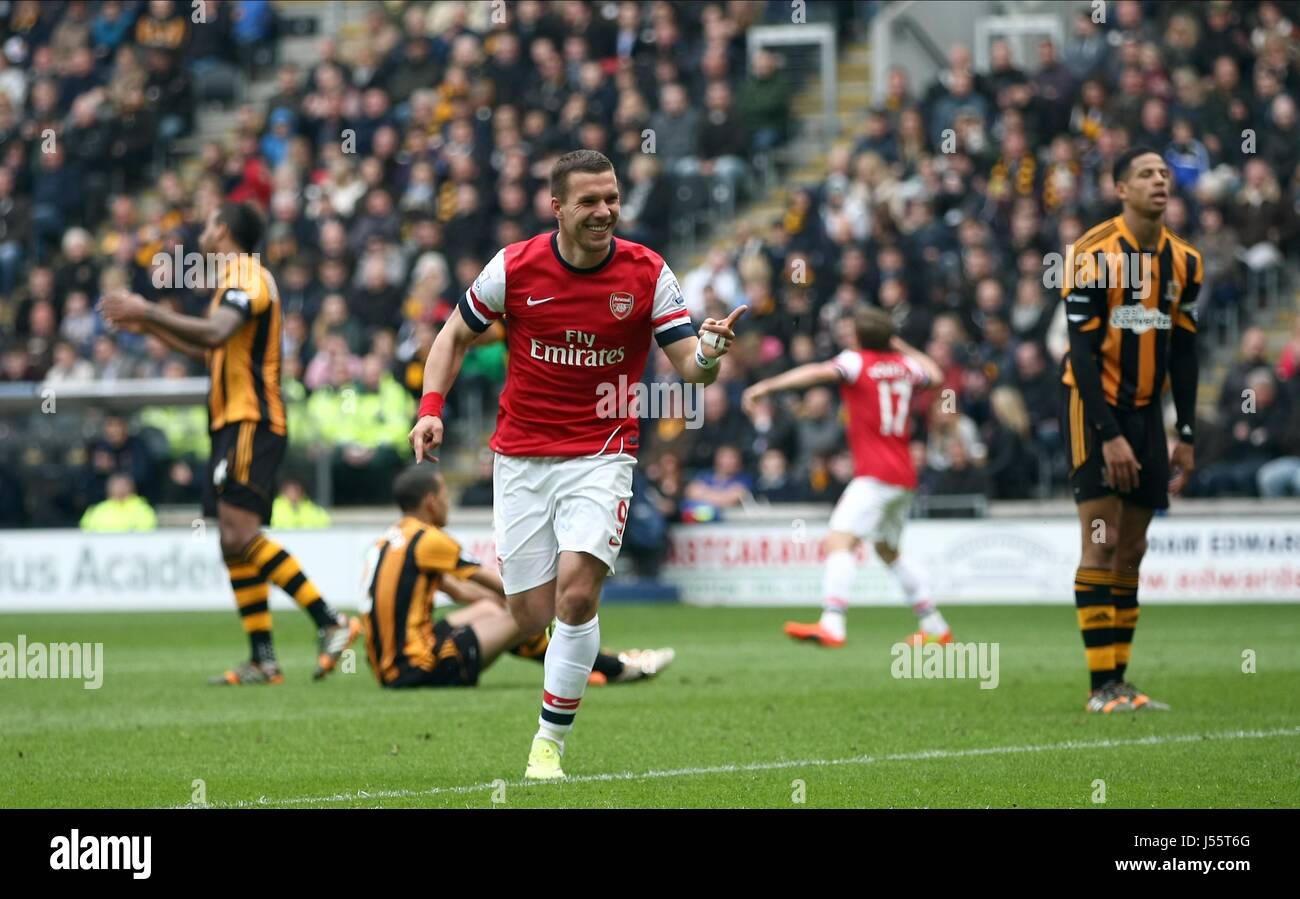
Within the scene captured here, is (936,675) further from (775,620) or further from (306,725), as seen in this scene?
(775,620)

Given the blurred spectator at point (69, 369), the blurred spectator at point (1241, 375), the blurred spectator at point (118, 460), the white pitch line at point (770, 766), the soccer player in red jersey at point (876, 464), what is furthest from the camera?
the blurred spectator at point (69, 369)

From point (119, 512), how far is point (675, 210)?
7637 mm

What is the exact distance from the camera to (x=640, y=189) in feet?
79.4

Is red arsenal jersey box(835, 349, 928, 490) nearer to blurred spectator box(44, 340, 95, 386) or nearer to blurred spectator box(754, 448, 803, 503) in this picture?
blurred spectator box(754, 448, 803, 503)

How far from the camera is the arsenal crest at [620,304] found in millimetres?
7918

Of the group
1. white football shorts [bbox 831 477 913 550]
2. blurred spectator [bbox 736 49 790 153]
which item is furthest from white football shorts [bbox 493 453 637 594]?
blurred spectator [bbox 736 49 790 153]

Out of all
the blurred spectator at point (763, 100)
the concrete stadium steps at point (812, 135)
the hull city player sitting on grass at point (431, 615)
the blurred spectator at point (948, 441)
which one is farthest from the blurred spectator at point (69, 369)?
the hull city player sitting on grass at point (431, 615)

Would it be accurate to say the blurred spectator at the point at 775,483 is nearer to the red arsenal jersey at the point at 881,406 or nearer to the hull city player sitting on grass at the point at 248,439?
the red arsenal jersey at the point at 881,406

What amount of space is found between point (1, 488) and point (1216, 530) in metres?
12.6

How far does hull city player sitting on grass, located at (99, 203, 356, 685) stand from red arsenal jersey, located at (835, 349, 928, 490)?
4.37 meters

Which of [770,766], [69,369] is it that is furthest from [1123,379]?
[69,369]

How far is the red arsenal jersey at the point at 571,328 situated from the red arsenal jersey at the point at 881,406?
677 cm
